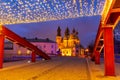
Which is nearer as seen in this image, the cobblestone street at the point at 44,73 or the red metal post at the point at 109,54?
the cobblestone street at the point at 44,73

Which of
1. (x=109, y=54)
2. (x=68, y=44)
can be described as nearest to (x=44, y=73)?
(x=109, y=54)

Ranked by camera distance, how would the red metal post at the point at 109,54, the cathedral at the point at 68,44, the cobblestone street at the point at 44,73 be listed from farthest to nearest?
the cathedral at the point at 68,44 → the red metal post at the point at 109,54 → the cobblestone street at the point at 44,73

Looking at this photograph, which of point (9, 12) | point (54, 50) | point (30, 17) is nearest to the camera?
point (9, 12)

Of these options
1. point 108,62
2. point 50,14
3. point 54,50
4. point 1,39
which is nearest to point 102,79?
point 108,62

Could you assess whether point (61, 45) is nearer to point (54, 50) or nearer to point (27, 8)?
point (54, 50)

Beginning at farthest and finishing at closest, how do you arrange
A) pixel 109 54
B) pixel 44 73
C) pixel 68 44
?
pixel 68 44
pixel 44 73
pixel 109 54

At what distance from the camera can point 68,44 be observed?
133375 millimetres

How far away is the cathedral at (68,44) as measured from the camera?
418 feet

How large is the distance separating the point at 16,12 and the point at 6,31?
460 centimetres

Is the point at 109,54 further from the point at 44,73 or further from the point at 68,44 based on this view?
the point at 68,44

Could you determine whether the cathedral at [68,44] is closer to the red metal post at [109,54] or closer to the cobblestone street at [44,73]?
the cobblestone street at [44,73]

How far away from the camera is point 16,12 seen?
2728 centimetres

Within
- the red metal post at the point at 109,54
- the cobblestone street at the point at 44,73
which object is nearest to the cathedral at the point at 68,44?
the cobblestone street at the point at 44,73

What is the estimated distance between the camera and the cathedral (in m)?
127
